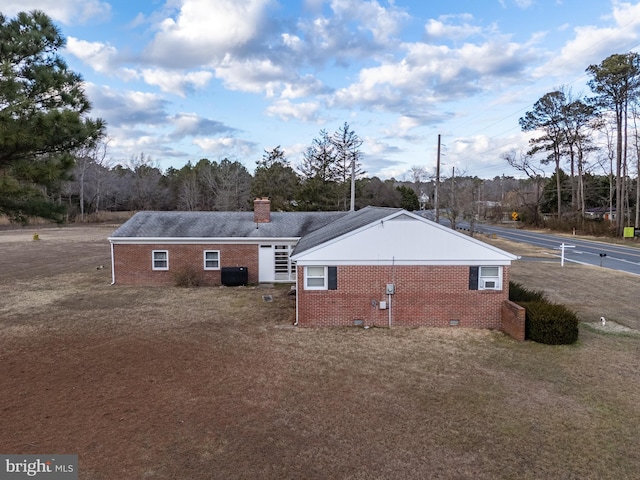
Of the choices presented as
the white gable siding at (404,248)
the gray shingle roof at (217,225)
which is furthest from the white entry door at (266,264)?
the white gable siding at (404,248)

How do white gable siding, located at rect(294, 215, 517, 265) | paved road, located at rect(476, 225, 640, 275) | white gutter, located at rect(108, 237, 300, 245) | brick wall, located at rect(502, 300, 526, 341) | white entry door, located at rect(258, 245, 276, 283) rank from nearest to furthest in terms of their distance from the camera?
brick wall, located at rect(502, 300, 526, 341) < white gable siding, located at rect(294, 215, 517, 265) < white gutter, located at rect(108, 237, 300, 245) < white entry door, located at rect(258, 245, 276, 283) < paved road, located at rect(476, 225, 640, 275)

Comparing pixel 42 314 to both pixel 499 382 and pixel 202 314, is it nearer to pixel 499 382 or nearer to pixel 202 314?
pixel 202 314

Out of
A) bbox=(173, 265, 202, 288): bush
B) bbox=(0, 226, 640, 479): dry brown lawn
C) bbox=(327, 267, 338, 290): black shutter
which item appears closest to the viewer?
bbox=(0, 226, 640, 479): dry brown lawn

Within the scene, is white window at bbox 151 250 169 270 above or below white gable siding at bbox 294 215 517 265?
below

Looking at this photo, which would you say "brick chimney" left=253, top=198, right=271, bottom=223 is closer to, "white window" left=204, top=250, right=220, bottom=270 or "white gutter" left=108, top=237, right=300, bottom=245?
"white gutter" left=108, top=237, right=300, bottom=245

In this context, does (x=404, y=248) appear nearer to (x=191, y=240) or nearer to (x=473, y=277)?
(x=473, y=277)

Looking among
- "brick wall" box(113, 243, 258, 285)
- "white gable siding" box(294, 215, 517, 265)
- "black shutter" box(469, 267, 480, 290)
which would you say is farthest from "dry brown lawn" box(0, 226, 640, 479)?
"brick wall" box(113, 243, 258, 285)
